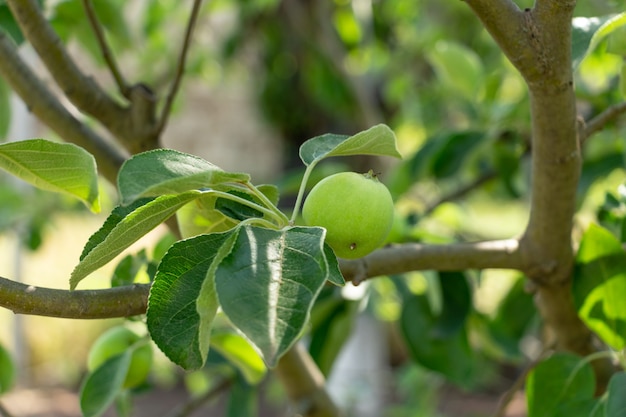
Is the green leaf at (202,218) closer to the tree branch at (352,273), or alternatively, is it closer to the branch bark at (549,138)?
the tree branch at (352,273)

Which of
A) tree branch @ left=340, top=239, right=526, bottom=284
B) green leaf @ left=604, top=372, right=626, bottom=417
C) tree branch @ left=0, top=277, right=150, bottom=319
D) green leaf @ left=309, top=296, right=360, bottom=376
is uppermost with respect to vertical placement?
tree branch @ left=0, top=277, right=150, bottom=319

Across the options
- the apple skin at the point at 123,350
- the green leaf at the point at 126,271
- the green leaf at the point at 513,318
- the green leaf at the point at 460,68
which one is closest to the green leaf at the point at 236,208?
the green leaf at the point at 126,271

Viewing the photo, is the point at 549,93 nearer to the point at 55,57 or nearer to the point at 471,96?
the point at 55,57

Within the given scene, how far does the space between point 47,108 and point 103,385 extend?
27 centimetres

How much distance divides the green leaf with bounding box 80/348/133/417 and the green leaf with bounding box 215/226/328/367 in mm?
298

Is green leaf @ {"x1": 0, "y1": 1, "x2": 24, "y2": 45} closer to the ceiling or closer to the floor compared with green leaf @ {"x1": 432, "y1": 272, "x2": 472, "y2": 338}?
closer to the ceiling

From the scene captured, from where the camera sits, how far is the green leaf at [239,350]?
0.75 metres

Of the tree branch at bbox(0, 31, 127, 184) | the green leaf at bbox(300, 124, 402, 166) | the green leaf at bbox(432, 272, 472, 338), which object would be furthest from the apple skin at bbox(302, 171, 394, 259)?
the green leaf at bbox(432, 272, 472, 338)

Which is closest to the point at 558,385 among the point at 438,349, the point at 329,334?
the point at 438,349

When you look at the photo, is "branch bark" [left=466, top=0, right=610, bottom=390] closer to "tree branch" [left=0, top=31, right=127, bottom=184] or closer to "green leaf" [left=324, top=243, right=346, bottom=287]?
"green leaf" [left=324, top=243, right=346, bottom=287]

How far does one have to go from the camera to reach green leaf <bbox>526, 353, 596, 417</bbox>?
2.20 ft

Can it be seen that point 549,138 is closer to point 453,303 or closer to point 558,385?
point 558,385

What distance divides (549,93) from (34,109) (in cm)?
48

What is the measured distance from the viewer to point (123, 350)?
28.8 inches
